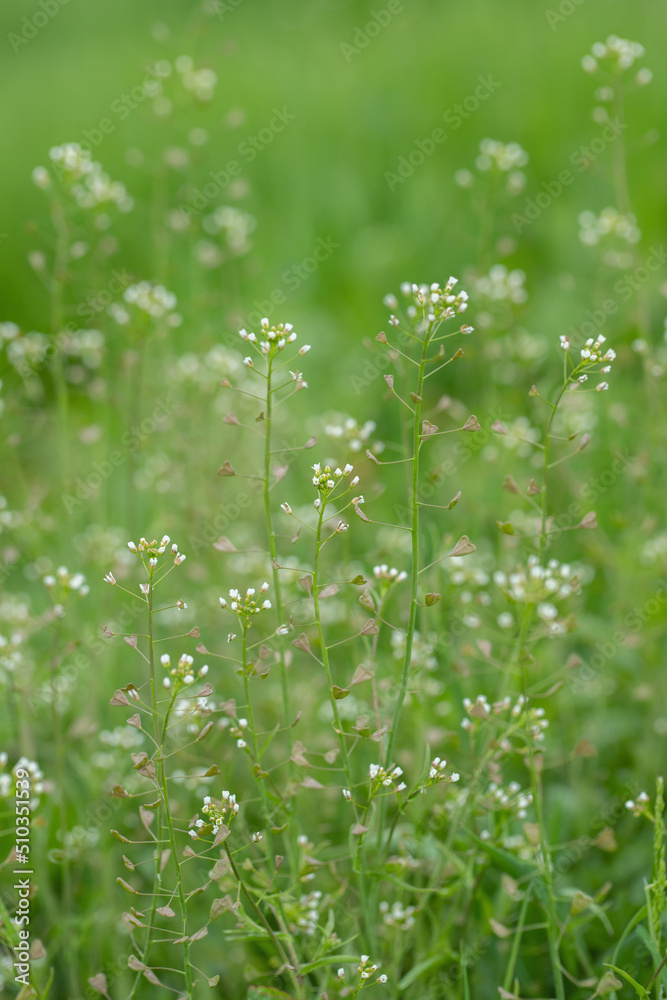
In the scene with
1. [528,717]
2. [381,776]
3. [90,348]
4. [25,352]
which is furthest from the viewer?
[90,348]

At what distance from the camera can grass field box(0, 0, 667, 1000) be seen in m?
1.63

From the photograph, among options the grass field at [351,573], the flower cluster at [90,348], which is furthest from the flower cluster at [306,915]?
the flower cluster at [90,348]

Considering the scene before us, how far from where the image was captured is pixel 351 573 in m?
2.49

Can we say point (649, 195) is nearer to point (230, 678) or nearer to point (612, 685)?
point (612, 685)

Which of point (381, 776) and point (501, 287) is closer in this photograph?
point (381, 776)

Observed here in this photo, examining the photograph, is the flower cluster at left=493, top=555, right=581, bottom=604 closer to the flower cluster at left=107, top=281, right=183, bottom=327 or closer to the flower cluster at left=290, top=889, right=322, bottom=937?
the flower cluster at left=290, top=889, right=322, bottom=937

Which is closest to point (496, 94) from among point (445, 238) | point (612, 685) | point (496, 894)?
point (445, 238)

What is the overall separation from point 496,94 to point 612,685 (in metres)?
4.70

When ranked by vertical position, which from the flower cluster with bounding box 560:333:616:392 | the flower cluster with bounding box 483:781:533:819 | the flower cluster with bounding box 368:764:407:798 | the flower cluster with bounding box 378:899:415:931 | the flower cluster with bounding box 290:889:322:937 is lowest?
the flower cluster with bounding box 378:899:415:931

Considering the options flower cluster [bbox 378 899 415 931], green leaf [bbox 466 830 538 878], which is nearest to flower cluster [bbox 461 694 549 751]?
green leaf [bbox 466 830 538 878]

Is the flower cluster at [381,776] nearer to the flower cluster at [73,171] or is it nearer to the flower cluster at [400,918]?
the flower cluster at [400,918]

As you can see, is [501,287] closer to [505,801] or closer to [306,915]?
[505,801]

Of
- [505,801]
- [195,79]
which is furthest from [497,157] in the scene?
[505,801]

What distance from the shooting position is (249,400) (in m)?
3.32
